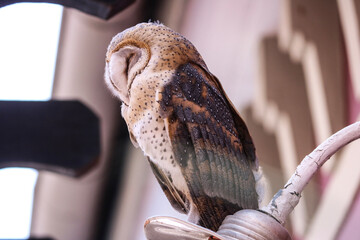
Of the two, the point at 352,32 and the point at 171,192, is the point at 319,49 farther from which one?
the point at 171,192

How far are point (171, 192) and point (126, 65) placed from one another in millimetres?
221

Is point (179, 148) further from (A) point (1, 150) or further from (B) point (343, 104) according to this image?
(A) point (1, 150)

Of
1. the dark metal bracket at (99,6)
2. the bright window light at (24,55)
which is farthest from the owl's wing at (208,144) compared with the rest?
the bright window light at (24,55)

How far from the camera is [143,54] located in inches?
41.6

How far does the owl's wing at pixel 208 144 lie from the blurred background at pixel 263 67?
2.4 inches

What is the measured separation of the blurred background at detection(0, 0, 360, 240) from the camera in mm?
1385

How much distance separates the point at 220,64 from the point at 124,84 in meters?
0.42

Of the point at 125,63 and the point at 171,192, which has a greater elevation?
the point at 125,63

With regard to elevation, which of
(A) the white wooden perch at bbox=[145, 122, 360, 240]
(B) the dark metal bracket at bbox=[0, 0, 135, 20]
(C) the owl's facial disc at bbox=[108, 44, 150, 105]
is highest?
(B) the dark metal bracket at bbox=[0, 0, 135, 20]

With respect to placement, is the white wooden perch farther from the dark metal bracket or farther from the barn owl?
the dark metal bracket

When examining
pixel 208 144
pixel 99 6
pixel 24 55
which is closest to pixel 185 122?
pixel 208 144

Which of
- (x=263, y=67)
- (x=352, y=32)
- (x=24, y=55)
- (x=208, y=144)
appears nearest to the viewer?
(x=208, y=144)

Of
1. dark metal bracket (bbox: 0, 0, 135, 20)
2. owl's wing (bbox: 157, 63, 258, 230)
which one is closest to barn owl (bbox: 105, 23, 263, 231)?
owl's wing (bbox: 157, 63, 258, 230)

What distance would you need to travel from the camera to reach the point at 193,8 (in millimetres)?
1751
